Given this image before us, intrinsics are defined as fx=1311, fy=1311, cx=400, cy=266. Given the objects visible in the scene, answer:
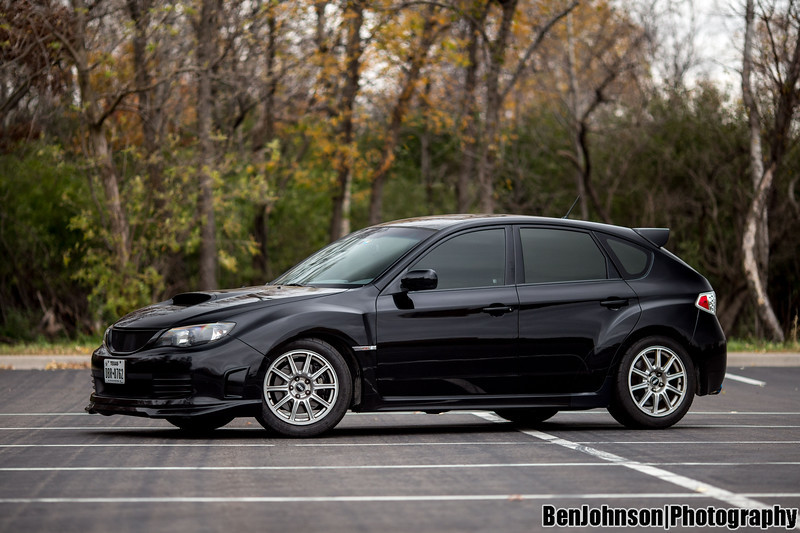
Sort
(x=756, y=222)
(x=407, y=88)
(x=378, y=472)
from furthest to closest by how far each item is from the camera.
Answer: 1. (x=407, y=88)
2. (x=756, y=222)
3. (x=378, y=472)

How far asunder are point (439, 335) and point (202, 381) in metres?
1.80

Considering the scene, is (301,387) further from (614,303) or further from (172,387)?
(614,303)

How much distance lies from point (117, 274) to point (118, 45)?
13.4 feet

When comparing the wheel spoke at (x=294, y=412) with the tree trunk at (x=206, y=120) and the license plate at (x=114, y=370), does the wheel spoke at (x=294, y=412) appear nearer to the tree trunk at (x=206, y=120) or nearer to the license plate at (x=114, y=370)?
the license plate at (x=114, y=370)

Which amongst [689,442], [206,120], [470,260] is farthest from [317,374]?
[206,120]

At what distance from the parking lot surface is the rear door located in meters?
0.48

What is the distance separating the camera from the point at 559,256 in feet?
34.6

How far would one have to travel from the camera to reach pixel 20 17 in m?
21.6

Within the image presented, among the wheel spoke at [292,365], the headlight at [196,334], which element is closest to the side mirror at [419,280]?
the wheel spoke at [292,365]

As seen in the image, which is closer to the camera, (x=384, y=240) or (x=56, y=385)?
(x=384, y=240)

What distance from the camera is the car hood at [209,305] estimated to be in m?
9.45

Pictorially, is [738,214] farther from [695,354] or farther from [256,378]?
[256,378]

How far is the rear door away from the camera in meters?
10.1

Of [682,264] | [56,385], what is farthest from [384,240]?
[56,385]
